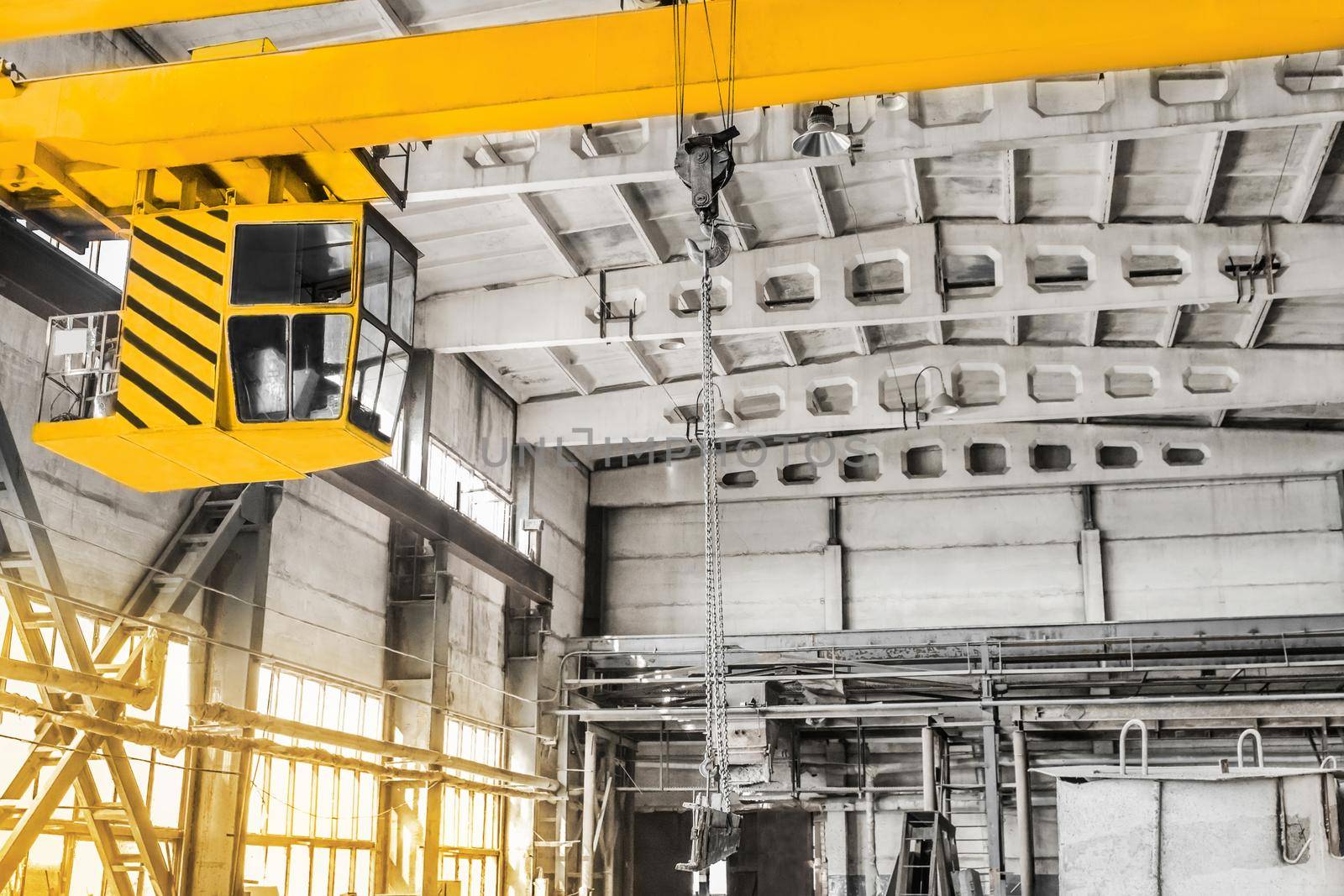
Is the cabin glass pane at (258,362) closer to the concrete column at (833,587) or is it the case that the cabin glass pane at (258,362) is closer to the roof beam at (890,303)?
the roof beam at (890,303)

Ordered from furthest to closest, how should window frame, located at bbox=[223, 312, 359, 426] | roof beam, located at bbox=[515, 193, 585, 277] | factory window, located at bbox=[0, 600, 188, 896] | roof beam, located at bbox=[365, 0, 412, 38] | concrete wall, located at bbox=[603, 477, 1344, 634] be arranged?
concrete wall, located at bbox=[603, 477, 1344, 634] < roof beam, located at bbox=[515, 193, 585, 277] < roof beam, located at bbox=[365, 0, 412, 38] < factory window, located at bbox=[0, 600, 188, 896] < window frame, located at bbox=[223, 312, 359, 426]

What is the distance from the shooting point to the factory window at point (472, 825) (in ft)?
66.5

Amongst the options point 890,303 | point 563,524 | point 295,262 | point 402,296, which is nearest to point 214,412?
point 295,262

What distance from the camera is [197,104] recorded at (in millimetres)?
10281

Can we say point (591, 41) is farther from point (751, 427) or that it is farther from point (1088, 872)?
point (751, 427)

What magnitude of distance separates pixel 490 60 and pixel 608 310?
32.3 feet

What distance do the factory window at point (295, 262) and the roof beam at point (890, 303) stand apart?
9.08 m

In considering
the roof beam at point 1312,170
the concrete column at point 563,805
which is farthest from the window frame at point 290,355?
the concrete column at point 563,805

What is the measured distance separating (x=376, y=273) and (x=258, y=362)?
1.19 meters

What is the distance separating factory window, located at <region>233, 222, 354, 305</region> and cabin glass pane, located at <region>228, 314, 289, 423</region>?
0.23 meters

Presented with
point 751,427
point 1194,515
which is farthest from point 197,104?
point 1194,515

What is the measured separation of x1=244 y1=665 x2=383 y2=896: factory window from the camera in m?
15.3

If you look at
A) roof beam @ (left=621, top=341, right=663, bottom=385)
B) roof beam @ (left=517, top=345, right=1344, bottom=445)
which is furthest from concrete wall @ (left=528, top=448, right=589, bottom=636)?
roof beam @ (left=621, top=341, right=663, bottom=385)

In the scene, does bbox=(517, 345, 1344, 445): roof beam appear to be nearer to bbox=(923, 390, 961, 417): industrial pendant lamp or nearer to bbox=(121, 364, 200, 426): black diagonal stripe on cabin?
bbox=(923, 390, 961, 417): industrial pendant lamp
